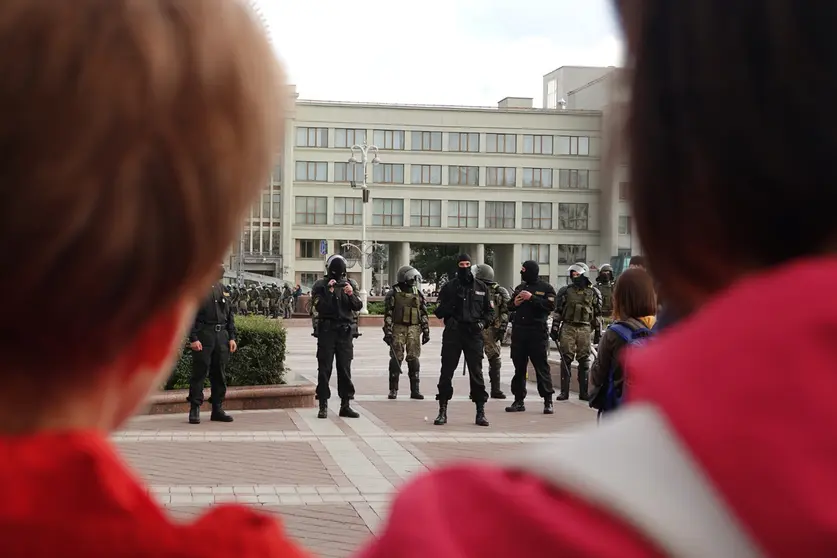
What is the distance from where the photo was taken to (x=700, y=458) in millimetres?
709

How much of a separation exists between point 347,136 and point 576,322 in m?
71.9

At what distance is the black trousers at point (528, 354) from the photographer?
528 inches

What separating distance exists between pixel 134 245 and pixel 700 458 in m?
0.51

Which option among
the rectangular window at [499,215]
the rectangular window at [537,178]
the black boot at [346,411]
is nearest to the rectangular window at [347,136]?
the rectangular window at [499,215]

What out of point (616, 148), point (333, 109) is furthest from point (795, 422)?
point (333, 109)

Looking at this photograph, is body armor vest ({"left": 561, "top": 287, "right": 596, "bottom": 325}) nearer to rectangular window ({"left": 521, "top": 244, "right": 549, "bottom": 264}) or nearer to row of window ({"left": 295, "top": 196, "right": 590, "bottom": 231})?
row of window ({"left": 295, "top": 196, "right": 590, "bottom": 231})

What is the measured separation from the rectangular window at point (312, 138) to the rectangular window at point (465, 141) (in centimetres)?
1073

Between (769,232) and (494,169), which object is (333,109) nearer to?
(494,169)

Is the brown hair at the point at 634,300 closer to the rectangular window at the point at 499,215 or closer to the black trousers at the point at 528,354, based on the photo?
the black trousers at the point at 528,354

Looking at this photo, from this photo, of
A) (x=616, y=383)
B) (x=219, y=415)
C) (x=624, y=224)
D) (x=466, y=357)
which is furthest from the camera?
(x=466, y=357)

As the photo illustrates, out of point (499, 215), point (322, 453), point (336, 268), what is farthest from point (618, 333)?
point (499, 215)

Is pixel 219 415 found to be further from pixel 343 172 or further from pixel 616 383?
pixel 343 172

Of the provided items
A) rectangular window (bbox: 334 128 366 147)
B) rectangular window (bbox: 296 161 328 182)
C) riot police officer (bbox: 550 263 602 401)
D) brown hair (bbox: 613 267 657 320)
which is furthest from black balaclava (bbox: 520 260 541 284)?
rectangular window (bbox: 296 161 328 182)

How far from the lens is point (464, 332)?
12.5 m
